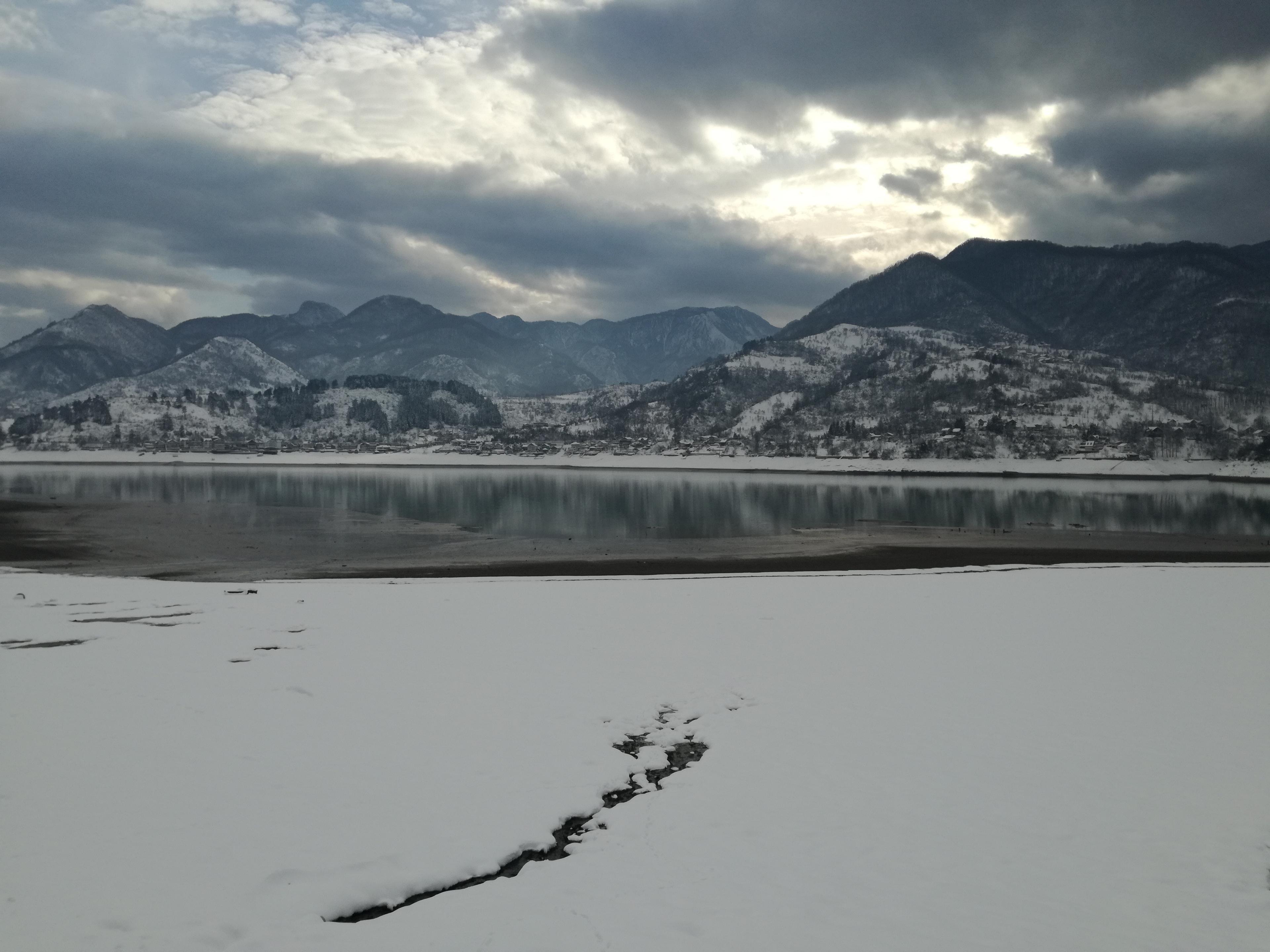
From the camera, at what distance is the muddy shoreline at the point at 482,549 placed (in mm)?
29500

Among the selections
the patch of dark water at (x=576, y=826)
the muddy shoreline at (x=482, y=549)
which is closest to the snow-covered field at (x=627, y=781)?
the patch of dark water at (x=576, y=826)

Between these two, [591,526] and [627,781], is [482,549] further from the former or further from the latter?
[627,781]

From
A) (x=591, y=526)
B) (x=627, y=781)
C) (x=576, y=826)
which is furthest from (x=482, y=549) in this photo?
(x=576, y=826)

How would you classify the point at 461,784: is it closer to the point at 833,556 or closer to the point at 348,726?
the point at 348,726

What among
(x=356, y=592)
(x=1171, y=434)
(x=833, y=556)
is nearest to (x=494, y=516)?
(x=833, y=556)

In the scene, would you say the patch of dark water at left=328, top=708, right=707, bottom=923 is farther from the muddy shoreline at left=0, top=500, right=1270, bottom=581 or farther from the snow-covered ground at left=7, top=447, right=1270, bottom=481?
the snow-covered ground at left=7, top=447, right=1270, bottom=481

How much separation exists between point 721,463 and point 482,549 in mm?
113225

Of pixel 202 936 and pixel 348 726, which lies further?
pixel 348 726

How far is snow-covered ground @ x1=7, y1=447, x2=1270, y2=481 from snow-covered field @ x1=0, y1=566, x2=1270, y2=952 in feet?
365

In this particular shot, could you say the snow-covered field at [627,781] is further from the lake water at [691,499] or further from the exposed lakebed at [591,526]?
the lake water at [691,499]

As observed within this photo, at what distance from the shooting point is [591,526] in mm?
47375

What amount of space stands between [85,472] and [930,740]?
139115 millimetres

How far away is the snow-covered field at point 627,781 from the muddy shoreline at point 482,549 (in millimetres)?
13055

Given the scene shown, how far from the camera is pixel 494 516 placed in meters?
52.8
